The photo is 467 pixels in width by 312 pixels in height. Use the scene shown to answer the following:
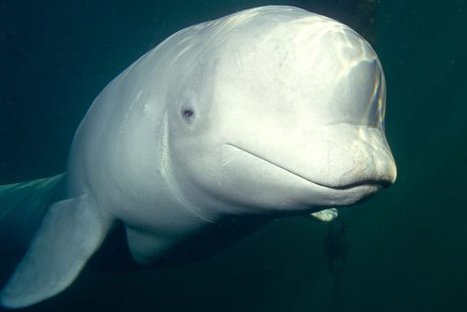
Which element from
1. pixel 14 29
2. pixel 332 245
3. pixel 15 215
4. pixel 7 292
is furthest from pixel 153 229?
pixel 14 29

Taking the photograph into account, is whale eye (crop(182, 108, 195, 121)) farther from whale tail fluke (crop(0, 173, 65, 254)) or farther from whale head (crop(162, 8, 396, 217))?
whale tail fluke (crop(0, 173, 65, 254))

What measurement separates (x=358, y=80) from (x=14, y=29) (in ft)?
114

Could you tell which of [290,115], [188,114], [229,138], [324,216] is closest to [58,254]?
[188,114]

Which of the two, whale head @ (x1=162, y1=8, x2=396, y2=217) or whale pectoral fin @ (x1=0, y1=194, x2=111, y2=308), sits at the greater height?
whale head @ (x1=162, y1=8, x2=396, y2=217)

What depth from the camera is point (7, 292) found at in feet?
16.0

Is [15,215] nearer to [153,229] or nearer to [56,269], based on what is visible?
[56,269]

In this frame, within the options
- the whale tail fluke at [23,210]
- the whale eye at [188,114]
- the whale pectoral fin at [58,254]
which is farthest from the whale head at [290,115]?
the whale tail fluke at [23,210]

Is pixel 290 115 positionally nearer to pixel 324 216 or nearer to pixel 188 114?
pixel 188 114

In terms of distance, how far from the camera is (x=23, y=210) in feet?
24.2

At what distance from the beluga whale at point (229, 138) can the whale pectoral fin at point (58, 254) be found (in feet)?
0.05

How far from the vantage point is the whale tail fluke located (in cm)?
717

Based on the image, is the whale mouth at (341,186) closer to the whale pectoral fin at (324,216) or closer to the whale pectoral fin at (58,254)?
the whale pectoral fin at (58,254)

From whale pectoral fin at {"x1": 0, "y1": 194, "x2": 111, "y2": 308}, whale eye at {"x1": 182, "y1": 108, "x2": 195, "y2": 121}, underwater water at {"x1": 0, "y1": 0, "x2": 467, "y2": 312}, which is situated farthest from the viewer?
underwater water at {"x1": 0, "y1": 0, "x2": 467, "y2": 312}

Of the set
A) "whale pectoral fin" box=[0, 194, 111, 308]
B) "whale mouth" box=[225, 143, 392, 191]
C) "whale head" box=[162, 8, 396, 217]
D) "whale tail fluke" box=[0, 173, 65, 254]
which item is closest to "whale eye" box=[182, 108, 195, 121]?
"whale head" box=[162, 8, 396, 217]
